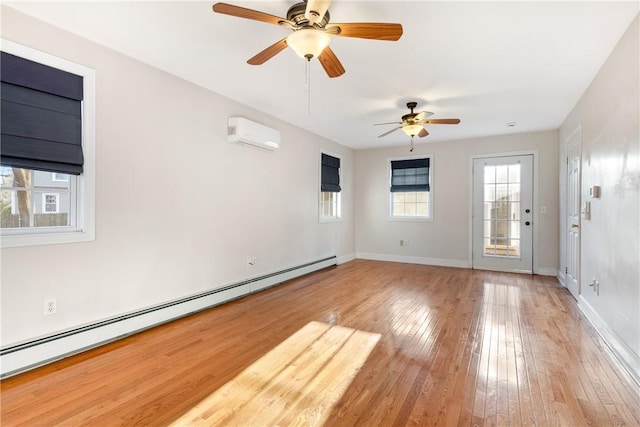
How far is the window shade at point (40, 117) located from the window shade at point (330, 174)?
3.99 m

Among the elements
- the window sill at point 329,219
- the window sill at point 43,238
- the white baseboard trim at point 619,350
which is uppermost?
the window sill at point 329,219

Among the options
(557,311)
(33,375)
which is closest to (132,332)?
(33,375)

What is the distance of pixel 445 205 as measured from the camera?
637cm

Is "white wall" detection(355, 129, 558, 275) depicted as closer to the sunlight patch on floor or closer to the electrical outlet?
the sunlight patch on floor

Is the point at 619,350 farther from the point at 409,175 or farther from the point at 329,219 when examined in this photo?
the point at 409,175

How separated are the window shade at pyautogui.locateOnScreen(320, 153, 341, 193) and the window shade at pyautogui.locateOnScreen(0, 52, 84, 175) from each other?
3992 millimetres

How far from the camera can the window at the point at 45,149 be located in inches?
87.1

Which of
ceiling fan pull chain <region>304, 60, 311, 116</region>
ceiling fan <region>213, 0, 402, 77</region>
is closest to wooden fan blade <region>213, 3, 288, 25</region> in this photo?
ceiling fan <region>213, 0, 402, 77</region>

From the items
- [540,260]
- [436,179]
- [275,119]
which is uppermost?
[275,119]

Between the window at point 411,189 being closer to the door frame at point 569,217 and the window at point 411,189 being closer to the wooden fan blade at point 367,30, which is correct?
the door frame at point 569,217

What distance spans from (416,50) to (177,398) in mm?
3175

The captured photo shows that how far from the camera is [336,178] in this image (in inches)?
256

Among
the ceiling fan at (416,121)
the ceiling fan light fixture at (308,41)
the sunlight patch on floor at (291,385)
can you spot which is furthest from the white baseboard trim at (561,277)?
the ceiling fan light fixture at (308,41)

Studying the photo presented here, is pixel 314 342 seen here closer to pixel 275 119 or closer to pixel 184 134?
pixel 184 134
